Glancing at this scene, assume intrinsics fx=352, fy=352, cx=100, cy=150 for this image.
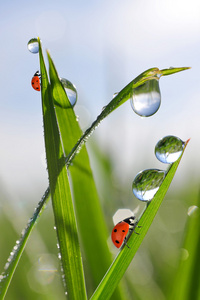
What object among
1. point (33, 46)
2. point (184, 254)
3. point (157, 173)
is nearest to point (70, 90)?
point (33, 46)

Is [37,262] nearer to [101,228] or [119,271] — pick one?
[101,228]

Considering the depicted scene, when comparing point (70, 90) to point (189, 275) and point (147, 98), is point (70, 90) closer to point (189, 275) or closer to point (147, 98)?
point (147, 98)

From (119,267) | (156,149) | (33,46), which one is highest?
(33,46)

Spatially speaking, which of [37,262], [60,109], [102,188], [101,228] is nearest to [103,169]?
[102,188]

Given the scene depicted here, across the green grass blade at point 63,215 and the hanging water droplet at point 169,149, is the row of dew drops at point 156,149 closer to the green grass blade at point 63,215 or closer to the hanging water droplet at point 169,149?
the hanging water droplet at point 169,149

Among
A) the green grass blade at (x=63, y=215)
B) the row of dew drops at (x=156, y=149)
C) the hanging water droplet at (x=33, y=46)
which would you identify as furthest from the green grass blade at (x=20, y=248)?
the hanging water droplet at (x=33, y=46)

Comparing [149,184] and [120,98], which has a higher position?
[120,98]

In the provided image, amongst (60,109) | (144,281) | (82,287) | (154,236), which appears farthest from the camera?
(154,236)

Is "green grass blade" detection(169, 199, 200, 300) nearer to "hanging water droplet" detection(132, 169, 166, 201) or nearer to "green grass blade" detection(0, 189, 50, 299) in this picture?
"hanging water droplet" detection(132, 169, 166, 201)
